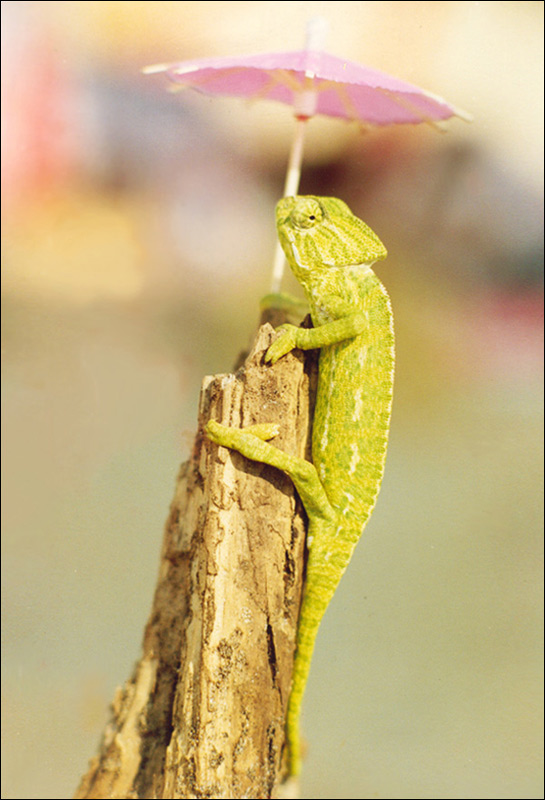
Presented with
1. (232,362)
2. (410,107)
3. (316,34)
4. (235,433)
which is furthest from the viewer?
(232,362)

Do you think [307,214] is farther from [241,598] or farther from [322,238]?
[241,598]

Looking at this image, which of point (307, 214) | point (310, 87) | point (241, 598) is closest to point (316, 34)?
point (310, 87)

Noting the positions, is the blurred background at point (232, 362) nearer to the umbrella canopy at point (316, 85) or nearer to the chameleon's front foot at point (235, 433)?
the umbrella canopy at point (316, 85)

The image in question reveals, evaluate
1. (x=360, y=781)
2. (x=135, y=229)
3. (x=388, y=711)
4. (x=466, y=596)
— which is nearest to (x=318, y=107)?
(x=135, y=229)

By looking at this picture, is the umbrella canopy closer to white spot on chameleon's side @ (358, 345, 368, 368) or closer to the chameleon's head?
the chameleon's head

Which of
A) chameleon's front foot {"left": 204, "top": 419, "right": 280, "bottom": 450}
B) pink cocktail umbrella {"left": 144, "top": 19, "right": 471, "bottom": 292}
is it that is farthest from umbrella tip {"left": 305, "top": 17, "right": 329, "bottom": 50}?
chameleon's front foot {"left": 204, "top": 419, "right": 280, "bottom": 450}

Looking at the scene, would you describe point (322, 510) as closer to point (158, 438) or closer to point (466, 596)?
point (158, 438)

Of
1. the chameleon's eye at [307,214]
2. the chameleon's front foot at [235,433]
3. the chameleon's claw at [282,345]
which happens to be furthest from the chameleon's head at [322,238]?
the chameleon's front foot at [235,433]
